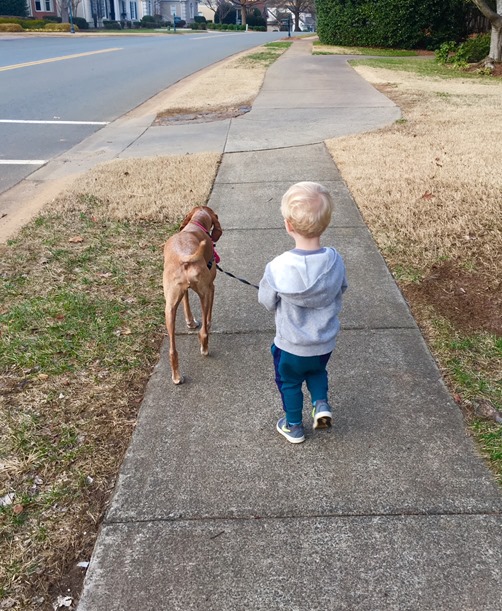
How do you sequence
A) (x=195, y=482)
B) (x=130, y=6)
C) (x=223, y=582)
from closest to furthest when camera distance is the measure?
(x=223, y=582) → (x=195, y=482) → (x=130, y=6)

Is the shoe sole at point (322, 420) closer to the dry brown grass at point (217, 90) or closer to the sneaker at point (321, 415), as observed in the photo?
the sneaker at point (321, 415)

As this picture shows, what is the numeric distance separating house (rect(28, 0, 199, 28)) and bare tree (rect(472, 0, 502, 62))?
57.8 meters

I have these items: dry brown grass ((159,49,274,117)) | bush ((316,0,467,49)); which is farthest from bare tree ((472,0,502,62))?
bush ((316,0,467,49))

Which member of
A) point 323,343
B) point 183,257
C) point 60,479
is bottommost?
point 60,479

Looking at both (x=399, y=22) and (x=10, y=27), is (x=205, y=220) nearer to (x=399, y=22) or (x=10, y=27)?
(x=399, y=22)

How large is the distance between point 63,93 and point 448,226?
11.9 metres

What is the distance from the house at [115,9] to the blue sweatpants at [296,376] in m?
71.8

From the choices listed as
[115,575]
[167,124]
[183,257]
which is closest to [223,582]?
[115,575]

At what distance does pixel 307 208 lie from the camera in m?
2.51

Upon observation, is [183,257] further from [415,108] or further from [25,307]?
[415,108]

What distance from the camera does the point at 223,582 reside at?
7.26ft

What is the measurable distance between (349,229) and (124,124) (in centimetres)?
697

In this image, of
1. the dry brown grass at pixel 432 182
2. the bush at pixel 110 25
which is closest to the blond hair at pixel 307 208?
the dry brown grass at pixel 432 182

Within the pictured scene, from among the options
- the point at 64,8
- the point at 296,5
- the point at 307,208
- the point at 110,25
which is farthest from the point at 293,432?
the point at 296,5
